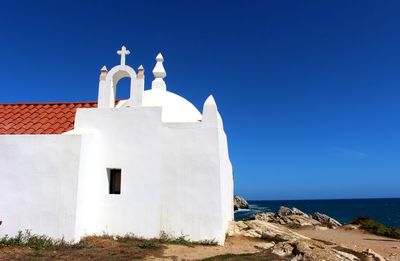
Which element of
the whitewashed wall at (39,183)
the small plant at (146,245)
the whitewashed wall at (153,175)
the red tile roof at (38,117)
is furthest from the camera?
the red tile roof at (38,117)

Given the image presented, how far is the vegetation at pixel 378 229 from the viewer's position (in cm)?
2334

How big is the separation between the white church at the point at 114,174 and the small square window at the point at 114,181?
3 centimetres

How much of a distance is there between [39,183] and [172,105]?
626 cm

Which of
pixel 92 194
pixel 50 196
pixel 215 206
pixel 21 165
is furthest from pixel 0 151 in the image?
pixel 215 206

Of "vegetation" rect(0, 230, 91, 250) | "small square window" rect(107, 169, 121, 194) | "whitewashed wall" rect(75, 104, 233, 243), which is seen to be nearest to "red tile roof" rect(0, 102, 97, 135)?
"whitewashed wall" rect(75, 104, 233, 243)

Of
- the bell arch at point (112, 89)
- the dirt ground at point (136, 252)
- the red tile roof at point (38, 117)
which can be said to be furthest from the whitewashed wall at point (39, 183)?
the bell arch at point (112, 89)

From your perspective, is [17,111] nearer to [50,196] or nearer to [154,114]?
[50,196]

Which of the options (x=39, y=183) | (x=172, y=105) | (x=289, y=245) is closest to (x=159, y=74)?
(x=172, y=105)

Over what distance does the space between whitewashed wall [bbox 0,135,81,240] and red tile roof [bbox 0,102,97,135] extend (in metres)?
1.60

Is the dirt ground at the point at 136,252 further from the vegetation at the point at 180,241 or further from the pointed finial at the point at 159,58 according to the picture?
the pointed finial at the point at 159,58

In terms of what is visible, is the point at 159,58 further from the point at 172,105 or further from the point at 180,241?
the point at 180,241

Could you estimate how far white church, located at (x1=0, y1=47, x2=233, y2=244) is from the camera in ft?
39.0

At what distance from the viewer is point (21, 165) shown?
12.1m

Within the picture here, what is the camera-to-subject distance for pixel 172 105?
15.4 metres
